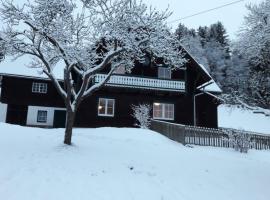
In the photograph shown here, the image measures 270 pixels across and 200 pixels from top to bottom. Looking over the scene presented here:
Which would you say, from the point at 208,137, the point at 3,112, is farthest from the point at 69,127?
the point at 3,112

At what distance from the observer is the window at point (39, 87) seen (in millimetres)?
27984

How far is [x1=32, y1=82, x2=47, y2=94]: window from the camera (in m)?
28.0

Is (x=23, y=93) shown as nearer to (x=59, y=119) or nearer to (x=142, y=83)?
(x=59, y=119)

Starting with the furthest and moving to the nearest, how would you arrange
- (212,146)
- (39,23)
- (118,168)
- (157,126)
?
1. (157,126)
2. (212,146)
3. (39,23)
4. (118,168)

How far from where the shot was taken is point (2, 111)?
94.5 feet

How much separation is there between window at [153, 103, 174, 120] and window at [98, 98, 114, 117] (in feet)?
13.6

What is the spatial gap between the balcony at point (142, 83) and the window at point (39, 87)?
7361mm

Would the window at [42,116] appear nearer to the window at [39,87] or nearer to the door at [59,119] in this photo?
the door at [59,119]

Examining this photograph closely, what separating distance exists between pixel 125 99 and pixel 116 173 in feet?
54.5

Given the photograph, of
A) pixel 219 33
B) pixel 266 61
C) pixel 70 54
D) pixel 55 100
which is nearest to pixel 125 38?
pixel 70 54

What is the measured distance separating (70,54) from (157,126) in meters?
12.4

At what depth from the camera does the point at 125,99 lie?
1020 inches

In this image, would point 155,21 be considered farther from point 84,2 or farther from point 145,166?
point 145,166

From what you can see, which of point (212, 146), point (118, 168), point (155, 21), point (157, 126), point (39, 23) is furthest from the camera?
point (157, 126)
